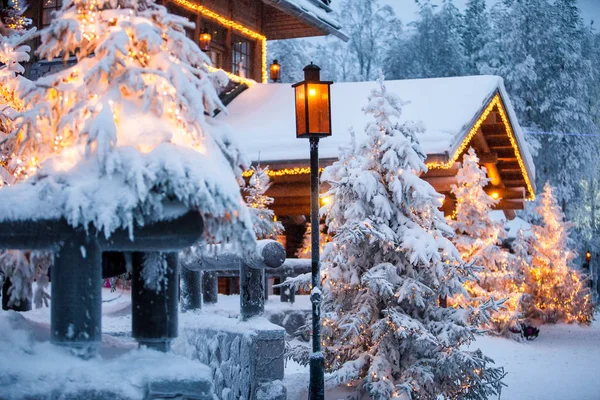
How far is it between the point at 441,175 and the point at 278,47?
21327 millimetres

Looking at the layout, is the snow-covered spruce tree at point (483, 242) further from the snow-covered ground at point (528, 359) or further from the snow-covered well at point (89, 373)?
the snow-covered well at point (89, 373)

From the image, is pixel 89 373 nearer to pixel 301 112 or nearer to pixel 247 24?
pixel 301 112

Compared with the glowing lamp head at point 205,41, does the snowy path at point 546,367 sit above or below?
below

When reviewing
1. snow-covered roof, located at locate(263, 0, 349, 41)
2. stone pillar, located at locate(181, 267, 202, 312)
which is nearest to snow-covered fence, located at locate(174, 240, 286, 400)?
stone pillar, located at locate(181, 267, 202, 312)

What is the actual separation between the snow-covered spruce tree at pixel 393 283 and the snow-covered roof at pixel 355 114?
3.89 m

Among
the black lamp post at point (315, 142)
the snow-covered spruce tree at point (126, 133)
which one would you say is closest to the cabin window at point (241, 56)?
the black lamp post at point (315, 142)

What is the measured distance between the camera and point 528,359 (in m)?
15.6

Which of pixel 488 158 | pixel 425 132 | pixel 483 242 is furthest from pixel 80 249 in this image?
pixel 488 158

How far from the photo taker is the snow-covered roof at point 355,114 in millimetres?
14703

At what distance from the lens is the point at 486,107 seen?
54.3 ft

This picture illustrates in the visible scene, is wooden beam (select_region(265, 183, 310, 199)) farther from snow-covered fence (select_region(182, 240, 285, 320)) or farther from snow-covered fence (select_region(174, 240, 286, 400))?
snow-covered fence (select_region(182, 240, 285, 320))

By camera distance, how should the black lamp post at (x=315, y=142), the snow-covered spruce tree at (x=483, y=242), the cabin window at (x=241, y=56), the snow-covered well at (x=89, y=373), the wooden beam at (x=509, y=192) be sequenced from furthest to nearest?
the wooden beam at (x=509, y=192)
the cabin window at (x=241, y=56)
the snow-covered spruce tree at (x=483, y=242)
the black lamp post at (x=315, y=142)
the snow-covered well at (x=89, y=373)

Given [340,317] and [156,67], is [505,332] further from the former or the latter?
[156,67]

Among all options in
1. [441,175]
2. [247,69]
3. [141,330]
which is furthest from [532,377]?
[247,69]
